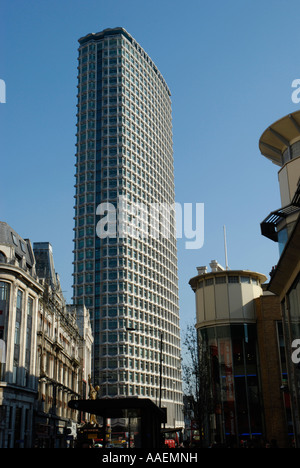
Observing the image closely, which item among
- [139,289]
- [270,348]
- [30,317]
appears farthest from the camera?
[139,289]

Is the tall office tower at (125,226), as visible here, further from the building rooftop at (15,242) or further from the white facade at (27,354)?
the building rooftop at (15,242)

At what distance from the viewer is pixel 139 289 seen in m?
132

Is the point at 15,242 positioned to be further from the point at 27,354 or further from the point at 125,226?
the point at 125,226

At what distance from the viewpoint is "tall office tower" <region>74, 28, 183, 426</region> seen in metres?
125

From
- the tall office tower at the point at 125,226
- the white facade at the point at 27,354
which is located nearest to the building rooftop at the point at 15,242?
the white facade at the point at 27,354

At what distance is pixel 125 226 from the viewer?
13175 cm

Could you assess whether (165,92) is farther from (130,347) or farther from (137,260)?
(130,347)

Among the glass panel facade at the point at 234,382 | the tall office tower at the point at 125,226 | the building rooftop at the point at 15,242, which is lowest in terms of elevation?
the glass panel facade at the point at 234,382

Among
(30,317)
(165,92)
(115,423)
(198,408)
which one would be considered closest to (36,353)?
(30,317)

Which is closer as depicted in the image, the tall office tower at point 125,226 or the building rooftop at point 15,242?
the building rooftop at point 15,242

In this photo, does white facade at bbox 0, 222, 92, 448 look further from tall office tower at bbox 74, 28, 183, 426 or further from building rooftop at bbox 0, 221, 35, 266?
tall office tower at bbox 74, 28, 183, 426

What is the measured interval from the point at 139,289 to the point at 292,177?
9823cm

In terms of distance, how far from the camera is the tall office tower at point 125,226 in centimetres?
12500

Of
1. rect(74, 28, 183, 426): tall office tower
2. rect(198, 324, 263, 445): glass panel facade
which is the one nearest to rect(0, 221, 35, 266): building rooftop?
rect(198, 324, 263, 445): glass panel facade
